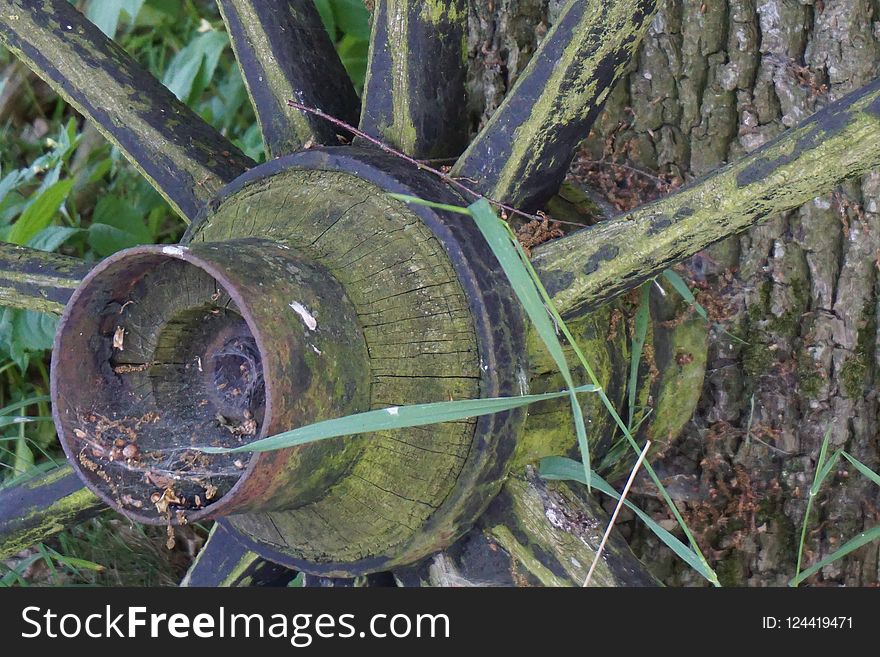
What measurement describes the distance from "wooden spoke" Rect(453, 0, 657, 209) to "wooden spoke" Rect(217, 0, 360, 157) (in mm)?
320

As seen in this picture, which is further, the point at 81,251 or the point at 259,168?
the point at 81,251

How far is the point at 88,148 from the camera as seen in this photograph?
313cm

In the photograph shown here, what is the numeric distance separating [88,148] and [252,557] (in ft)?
6.52

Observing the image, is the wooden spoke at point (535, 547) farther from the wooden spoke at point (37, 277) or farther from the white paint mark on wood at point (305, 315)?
the wooden spoke at point (37, 277)

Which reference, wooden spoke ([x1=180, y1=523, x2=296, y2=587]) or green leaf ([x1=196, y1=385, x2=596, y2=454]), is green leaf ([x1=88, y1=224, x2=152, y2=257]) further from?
green leaf ([x1=196, y1=385, x2=596, y2=454])

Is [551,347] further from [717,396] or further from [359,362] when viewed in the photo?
[717,396]

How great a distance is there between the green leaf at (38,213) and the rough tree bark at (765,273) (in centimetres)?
119

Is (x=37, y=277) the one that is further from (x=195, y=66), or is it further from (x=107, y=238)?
(x=195, y=66)

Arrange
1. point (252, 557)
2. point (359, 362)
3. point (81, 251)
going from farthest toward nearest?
point (81, 251) < point (252, 557) < point (359, 362)

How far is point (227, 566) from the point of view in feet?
5.38

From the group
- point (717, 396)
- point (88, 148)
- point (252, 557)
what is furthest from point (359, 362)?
point (88, 148)

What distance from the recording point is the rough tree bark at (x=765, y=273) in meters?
1.64

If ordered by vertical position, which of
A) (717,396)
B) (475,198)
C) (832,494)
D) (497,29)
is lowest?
(832,494)
